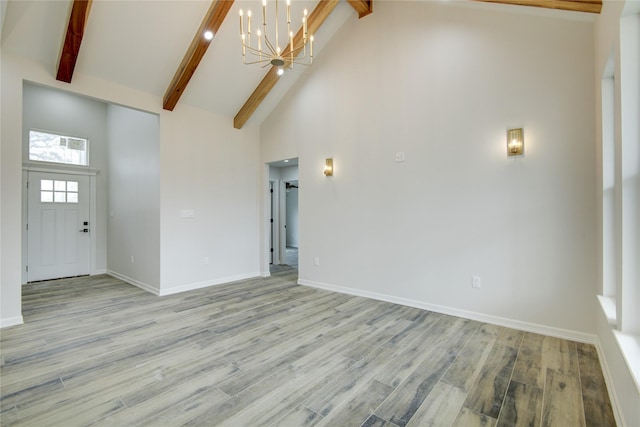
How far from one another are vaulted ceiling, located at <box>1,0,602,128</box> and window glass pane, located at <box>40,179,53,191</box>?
3048 mm

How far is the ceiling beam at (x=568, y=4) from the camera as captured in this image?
7.85ft

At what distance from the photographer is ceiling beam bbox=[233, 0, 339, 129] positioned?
4.11m

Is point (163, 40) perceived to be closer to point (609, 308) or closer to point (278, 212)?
point (278, 212)

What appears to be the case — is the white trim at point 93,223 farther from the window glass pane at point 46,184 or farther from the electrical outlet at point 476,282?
the electrical outlet at point 476,282

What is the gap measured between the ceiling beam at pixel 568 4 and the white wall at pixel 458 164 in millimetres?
280

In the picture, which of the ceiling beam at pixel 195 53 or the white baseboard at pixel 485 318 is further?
the ceiling beam at pixel 195 53

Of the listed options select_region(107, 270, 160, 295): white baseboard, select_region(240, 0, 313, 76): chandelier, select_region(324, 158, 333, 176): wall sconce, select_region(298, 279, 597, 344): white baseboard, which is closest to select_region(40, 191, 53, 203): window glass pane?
select_region(107, 270, 160, 295): white baseboard

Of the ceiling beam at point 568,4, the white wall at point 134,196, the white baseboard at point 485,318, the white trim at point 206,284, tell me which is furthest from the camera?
the white wall at point 134,196

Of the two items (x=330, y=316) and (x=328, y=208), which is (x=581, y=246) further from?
(x=328, y=208)

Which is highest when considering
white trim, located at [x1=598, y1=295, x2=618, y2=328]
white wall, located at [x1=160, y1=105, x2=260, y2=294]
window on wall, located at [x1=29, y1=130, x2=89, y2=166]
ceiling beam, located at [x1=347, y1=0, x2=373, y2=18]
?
ceiling beam, located at [x1=347, y1=0, x2=373, y2=18]

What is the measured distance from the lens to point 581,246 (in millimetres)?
2752

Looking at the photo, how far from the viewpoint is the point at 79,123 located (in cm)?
589

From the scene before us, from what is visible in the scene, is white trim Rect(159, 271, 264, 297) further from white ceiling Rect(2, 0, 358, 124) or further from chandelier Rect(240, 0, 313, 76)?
chandelier Rect(240, 0, 313, 76)

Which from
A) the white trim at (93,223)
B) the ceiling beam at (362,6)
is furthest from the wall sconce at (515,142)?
the white trim at (93,223)
